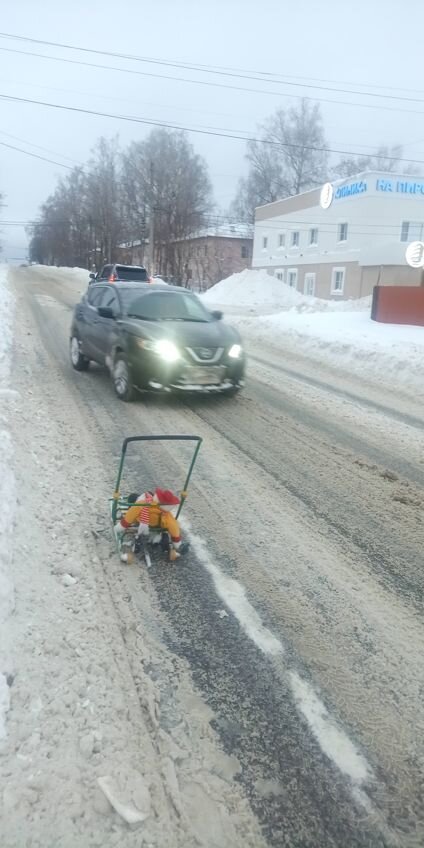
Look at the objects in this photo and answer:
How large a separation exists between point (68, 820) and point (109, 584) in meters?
1.50

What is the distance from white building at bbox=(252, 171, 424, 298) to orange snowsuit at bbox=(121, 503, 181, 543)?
3119 centimetres

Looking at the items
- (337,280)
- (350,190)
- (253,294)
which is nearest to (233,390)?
(253,294)

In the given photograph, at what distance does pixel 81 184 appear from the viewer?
238 feet

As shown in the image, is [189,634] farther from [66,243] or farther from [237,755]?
[66,243]

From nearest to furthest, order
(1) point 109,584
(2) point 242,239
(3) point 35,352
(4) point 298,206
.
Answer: (1) point 109,584
(3) point 35,352
(4) point 298,206
(2) point 242,239

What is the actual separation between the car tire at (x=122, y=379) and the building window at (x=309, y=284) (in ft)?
117

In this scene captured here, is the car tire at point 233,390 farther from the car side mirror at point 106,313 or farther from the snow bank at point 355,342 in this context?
the snow bank at point 355,342

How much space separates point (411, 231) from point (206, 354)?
110ft

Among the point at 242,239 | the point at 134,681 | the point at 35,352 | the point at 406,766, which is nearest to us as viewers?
the point at 406,766

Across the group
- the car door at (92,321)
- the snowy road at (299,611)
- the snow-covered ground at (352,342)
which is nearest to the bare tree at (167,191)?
the snow-covered ground at (352,342)

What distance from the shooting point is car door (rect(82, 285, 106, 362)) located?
28.3 feet

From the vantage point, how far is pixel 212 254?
54000mm

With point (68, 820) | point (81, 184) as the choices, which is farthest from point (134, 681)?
point (81, 184)

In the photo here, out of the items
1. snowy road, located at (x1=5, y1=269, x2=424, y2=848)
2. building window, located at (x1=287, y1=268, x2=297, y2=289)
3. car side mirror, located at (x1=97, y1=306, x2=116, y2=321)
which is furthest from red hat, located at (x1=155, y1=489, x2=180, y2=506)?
building window, located at (x1=287, y1=268, x2=297, y2=289)
